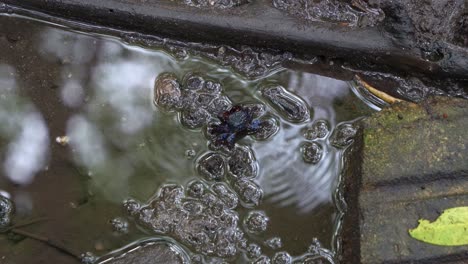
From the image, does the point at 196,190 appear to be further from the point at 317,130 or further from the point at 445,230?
the point at 445,230

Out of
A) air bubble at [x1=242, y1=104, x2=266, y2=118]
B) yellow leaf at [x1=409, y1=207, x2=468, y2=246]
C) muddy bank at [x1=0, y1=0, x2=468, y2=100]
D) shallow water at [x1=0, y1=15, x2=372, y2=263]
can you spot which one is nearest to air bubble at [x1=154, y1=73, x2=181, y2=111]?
shallow water at [x1=0, y1=15, x2=372, y2=263]

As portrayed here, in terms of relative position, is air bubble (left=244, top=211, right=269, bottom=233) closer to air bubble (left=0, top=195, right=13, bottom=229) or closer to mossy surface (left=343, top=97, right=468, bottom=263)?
mossy surface (left=343, top=97, right=468, bottom=263)

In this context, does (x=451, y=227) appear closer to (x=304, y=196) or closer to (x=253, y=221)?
(x=304, y=196)

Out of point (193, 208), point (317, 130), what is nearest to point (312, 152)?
point (317, 130)

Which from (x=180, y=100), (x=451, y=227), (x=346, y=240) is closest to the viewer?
(x=451, y=227)

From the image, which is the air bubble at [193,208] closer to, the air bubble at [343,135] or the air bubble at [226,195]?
the air bubble at [226,195]

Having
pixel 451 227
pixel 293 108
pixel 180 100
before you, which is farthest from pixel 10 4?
pixel 451 227
